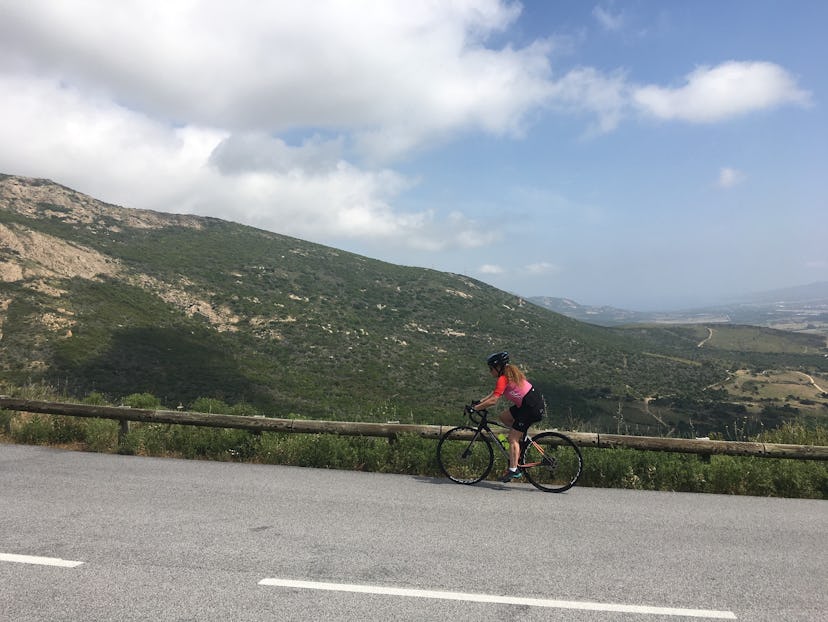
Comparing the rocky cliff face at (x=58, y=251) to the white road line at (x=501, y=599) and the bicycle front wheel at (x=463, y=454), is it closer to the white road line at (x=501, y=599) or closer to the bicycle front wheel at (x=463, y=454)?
the bicycle front wheel at (x=463, y=454)

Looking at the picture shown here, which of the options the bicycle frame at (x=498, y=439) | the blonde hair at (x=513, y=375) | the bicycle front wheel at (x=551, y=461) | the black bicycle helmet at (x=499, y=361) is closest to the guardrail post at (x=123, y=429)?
the bicycle frame at (x=498, y=439)

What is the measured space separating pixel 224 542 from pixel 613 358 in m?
84.1

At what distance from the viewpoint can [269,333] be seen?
2435 inches

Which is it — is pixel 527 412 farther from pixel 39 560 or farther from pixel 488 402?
pixel 39 560

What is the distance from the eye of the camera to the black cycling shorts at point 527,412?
23.7 ft

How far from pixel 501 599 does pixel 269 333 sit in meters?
60.8

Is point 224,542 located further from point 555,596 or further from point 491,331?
point 491,331

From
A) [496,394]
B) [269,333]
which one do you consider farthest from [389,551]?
[269,333]

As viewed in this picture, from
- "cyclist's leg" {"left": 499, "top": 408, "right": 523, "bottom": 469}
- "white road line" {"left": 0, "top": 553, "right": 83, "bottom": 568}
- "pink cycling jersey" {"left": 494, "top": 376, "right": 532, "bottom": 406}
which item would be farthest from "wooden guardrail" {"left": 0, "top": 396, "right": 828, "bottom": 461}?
"white road line" {"left": 0, "top": 553, "right": 83, "bottom": 568}

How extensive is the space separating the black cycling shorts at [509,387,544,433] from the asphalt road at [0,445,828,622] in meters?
0.97

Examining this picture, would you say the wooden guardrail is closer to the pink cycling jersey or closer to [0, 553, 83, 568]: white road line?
the pink cycling jersey

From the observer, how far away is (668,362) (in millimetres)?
85625

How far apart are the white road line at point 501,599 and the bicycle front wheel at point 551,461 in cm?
346

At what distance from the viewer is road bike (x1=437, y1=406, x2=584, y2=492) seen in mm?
7461
